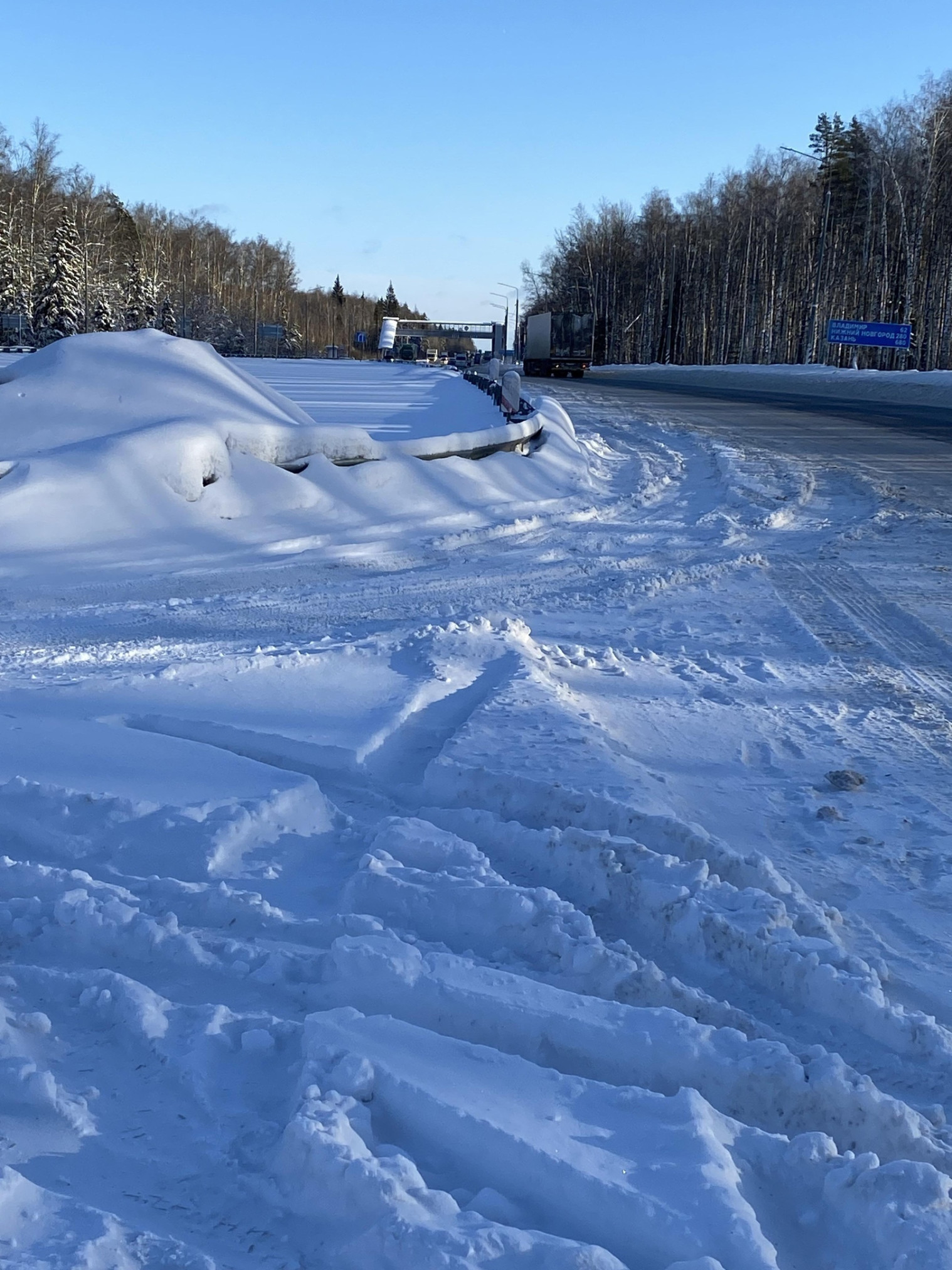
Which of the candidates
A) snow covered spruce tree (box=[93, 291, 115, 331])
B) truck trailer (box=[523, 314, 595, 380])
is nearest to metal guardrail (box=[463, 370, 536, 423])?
truck trailer (box=[523, 314, 595, 380])

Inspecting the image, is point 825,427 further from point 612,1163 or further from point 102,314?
point 102,314

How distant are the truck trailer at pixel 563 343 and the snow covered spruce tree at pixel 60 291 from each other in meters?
35.7

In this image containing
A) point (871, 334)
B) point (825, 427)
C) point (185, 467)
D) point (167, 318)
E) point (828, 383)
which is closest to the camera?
point (185, 467)

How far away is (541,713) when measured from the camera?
448cm

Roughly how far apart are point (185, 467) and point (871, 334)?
1249 inches

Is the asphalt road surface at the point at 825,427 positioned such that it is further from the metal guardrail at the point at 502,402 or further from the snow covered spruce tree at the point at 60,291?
the snow covered spruce tree at the point at 60,291

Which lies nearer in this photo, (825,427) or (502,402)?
(502,402)

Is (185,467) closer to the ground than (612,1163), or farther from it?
farther from it

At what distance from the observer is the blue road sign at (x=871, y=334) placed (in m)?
34.2

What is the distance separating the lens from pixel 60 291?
6769 cm

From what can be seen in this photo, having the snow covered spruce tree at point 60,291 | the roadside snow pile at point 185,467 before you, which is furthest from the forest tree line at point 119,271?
the roadside snow pile at point 185,467

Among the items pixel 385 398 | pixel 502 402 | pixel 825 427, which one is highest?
pixel 385 398

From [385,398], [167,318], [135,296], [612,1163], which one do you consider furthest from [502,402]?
[135,296]

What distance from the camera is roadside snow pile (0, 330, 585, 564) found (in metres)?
8.12
